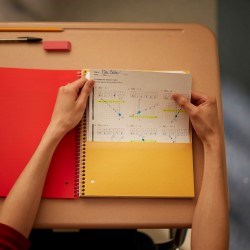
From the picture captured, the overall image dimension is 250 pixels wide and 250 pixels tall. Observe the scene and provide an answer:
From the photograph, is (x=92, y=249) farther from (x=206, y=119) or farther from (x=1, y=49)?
(x=1, y=49)

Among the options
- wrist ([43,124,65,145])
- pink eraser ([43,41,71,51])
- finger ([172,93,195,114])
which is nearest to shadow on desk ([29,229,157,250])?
wrist ([43,124,65,145])

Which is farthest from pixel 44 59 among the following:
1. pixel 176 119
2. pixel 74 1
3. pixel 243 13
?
pixel 243 13

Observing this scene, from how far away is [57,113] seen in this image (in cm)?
74

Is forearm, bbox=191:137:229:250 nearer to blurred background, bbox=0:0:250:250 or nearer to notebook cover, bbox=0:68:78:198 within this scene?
notebook cover, bbox=0:68:78:198

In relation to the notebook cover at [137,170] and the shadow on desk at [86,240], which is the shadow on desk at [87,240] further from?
the notebook cover at [137,170]

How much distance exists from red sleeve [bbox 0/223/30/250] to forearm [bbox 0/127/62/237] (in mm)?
16

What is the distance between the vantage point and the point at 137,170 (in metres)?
0.73

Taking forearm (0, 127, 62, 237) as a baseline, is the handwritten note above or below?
above

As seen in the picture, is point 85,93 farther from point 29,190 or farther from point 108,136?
point 29,190

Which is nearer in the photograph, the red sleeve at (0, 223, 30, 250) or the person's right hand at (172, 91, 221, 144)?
the red sleeve at (0, 223, 30, 250)

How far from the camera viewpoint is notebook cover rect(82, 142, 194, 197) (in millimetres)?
723

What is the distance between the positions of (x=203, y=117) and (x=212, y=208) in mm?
232

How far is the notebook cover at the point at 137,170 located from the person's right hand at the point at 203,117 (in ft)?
0.24

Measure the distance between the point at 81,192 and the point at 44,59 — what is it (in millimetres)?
390
